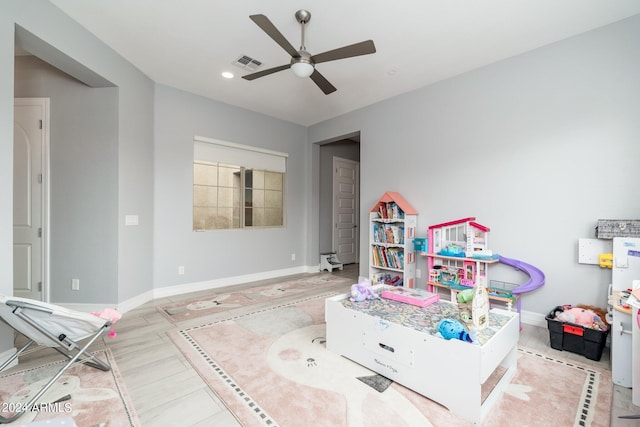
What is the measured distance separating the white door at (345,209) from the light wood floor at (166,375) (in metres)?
3.48

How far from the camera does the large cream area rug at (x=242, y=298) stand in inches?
125

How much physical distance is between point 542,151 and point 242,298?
373 cm

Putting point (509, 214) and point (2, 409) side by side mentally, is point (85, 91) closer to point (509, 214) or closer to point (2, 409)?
point (2, 409)

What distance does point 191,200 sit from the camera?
160 inches

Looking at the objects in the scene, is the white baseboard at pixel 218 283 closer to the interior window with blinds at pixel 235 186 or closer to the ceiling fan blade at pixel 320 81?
the interior window with blinds at pixel 235 186

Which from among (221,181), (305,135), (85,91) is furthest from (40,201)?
(305,135)

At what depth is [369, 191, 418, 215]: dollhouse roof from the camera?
3.75m

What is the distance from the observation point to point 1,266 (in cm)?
194

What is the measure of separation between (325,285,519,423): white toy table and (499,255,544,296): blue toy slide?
98 centimetres

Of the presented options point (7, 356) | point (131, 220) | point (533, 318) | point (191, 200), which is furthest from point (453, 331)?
point (191, 200)

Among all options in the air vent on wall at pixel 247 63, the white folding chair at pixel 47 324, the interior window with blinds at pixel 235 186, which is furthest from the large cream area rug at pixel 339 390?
the air vent on wall at pixel 247 63

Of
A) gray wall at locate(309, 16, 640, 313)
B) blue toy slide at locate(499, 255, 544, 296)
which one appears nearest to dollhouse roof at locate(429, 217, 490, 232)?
gray wall at locate(309, 16, 640, 313)

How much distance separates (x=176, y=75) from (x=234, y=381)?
11.3 feet

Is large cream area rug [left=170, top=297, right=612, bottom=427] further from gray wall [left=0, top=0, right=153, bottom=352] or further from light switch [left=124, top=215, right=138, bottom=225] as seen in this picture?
light switch [left=124, top=215, right=138, bottom=225]
